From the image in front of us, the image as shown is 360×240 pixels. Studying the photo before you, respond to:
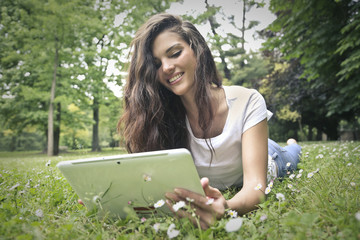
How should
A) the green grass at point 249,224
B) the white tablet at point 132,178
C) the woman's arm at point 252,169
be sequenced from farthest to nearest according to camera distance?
the woman's arm at point 252,169 < the white tablet at point 132,178 < the green grass at point 249,224

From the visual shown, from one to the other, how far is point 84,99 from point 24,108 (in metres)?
3.28

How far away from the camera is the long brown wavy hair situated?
2256mm

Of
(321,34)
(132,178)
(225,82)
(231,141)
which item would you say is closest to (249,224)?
(132,178)

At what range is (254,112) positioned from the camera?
190 cm

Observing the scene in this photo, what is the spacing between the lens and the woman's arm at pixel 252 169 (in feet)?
4.84

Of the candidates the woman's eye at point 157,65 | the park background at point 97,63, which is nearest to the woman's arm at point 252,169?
the woman's eye at point 157,65

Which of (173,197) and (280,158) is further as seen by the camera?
(280,158)

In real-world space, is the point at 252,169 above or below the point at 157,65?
below

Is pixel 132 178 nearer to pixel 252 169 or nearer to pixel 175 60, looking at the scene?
pixel 252 169

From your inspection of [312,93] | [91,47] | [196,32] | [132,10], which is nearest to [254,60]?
[312,93]

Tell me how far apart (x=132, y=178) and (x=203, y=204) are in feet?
1.21

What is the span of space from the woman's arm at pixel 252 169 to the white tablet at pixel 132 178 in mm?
326

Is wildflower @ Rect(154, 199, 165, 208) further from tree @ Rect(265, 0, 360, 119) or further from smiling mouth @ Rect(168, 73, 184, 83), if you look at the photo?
tree @ Rect(265, 0, 360, 119)

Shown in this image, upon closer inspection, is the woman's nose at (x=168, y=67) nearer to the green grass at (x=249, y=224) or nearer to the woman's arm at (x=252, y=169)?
the woman's arm at (x=252, y=169)
